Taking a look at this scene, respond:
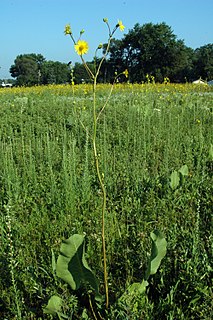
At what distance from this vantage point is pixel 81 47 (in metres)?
1.49

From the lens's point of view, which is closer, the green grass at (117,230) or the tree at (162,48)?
the green grass at (117,230)

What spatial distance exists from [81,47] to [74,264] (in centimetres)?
85

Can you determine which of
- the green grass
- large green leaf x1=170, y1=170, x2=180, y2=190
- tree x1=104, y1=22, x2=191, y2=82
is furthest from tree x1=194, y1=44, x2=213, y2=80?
large green leaf x1=170, y1=170, x2=180, y2=190

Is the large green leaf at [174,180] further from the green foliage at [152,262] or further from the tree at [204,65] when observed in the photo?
the tree at [204,65]

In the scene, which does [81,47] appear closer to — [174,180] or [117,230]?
[117,230]

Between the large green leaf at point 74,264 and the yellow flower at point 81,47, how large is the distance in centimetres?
70

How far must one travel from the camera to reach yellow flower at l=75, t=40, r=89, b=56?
4.84 ft

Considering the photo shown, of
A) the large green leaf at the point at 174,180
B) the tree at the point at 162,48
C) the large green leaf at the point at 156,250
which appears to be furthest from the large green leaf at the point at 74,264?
the tree at the point at 162,48

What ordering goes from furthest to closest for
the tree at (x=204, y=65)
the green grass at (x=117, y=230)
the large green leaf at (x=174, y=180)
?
the tree at (x=204, y=65) < the large green leaf at (x=174, y=180) < the green grass at (x=117, y=230)

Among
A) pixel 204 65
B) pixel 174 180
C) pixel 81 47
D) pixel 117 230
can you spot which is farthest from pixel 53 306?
pixel 204 65

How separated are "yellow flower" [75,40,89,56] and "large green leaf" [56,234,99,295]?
27.5 inches

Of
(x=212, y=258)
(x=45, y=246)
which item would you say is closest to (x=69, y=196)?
(x=45, y=246)

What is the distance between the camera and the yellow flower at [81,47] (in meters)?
1.47

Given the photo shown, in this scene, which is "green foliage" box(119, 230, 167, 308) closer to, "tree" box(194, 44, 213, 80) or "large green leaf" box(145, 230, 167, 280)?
"large green leaf" box(145, 230, 167, 280)
